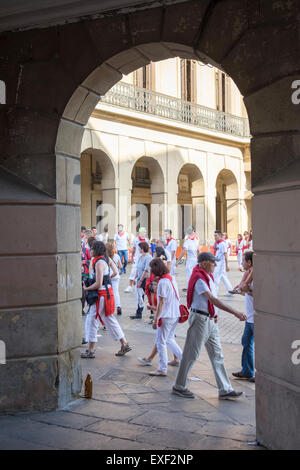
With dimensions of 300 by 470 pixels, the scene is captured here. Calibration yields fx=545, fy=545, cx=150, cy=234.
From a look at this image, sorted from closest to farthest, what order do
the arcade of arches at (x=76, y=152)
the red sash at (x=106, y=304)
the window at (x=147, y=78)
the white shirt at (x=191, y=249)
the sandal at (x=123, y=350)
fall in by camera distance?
the arcade of arches at (x=76, y=152), the red sash at (x=106, y=304), the sandal at (x=123, y=350), the white shirt at (x=191, y=249), the window at (x=147, y=78)

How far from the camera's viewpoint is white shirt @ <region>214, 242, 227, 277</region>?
14586 millimetres

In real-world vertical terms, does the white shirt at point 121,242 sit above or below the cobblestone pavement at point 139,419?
above

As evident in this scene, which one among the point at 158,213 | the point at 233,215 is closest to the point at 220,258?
the point at 158,213

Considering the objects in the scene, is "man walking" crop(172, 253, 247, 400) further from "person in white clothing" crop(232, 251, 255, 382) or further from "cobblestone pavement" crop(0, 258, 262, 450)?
"person in white clothing" crop(232, 251, 255, 382)

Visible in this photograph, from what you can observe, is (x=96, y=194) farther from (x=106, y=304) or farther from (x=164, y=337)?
(x=164, y=337)

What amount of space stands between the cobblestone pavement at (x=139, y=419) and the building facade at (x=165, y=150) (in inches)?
599

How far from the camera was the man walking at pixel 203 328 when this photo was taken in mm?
6094

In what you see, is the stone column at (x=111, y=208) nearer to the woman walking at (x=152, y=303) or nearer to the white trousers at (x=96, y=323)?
the woman walking at (x=152, y=303)

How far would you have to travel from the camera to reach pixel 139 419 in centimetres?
535

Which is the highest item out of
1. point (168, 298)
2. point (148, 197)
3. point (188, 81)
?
point (188, 81)

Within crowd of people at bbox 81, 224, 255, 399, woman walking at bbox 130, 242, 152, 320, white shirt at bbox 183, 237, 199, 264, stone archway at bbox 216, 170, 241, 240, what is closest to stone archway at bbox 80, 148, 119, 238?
white shirt at bbox 183, 237, 199, 264

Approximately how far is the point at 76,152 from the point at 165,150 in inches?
747

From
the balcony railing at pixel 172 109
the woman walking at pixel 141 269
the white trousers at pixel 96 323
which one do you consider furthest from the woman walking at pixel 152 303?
the balcony railing at pixel 172 109
